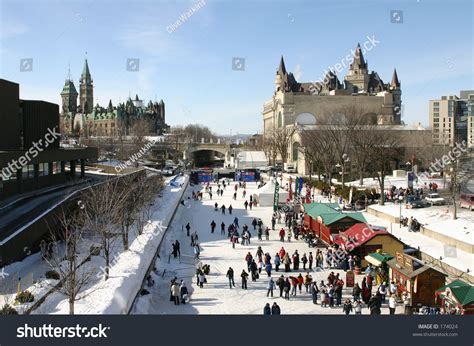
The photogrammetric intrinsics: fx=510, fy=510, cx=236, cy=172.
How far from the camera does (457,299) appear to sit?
524 inches

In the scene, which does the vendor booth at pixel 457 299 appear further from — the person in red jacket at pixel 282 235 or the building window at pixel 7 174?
the building window at pixel 7 174

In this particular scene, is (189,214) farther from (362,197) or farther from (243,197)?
(362,197)

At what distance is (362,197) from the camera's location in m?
36.6

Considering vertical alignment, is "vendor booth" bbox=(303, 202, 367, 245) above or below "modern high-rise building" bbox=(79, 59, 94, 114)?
below

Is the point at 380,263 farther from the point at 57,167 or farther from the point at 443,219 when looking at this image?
the point at 57,167

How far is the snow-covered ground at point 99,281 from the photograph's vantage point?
13406 millimetres

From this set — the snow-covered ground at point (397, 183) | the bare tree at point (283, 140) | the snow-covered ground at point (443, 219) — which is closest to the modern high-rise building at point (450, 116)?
the bare tree at point (283, 140)

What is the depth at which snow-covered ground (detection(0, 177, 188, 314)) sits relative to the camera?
44.0 feet

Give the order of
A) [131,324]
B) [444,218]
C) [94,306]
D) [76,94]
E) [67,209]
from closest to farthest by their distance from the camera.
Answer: [131,324] → [94,306] → [67,209] → [444,218] → [76,94]

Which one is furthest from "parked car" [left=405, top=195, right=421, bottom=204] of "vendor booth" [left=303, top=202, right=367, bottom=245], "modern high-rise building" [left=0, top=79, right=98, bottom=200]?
"modern high-rise building" [left=0, top=79, right=98, bottom=200]

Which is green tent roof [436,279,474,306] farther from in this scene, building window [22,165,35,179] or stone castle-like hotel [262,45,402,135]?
stone castle-like hotel [262,45,402,135]

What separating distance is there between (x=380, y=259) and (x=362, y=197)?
19.0 m

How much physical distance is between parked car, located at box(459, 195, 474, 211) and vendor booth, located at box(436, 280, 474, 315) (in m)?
18.1

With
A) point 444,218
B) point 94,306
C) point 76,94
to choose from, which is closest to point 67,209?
point 94,306
